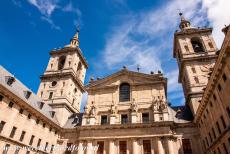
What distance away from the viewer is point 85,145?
105 feet

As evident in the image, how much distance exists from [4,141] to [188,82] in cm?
3138

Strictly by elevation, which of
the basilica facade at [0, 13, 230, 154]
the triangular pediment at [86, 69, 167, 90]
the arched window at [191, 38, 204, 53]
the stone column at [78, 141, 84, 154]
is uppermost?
the arched window at [191, 38, 204, 53]

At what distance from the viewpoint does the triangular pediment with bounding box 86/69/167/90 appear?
37.5 meters

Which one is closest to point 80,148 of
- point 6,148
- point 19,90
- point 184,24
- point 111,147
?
point 111,147

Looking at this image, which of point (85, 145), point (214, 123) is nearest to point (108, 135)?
point (85, 145)

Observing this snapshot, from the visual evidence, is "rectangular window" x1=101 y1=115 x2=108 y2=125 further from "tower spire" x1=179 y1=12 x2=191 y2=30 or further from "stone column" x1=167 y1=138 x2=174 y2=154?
"tower spire" x1=179 y1=12 x2=191 y2=30

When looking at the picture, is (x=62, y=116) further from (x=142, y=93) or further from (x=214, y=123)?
(x=214, y=123)

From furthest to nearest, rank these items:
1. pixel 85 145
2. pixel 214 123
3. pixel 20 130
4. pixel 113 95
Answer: pixel 113 95, pixel 85 145, pixel 20 130, pixel 214 123

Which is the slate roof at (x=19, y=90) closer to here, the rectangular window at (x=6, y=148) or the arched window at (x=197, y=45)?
the rectangular window at (x=6, y=148)

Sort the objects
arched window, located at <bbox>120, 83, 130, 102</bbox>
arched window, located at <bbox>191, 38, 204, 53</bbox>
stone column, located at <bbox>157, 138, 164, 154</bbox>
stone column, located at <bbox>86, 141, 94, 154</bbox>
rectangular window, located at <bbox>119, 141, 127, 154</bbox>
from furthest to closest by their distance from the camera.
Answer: arched window, located at <bbox>191, 38, 204, 53</bbox> < arched window, located at <bbox>120, 83, 130, 102</bbox> < stone column, located at <bbox>86, 141, 94, 154</bbox> < rectangular window, located at <bbox>119, 141, 127, 154</bbox> < stone column, located at <bbox>157, 138, 164, 154</bbox>

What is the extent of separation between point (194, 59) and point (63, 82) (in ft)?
93.5

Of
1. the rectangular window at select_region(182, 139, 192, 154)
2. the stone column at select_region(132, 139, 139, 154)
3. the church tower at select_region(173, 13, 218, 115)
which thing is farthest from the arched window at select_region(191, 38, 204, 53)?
the stone column at select_region(132, 139, 139, 154)

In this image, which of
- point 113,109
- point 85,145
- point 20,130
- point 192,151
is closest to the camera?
point 20,130

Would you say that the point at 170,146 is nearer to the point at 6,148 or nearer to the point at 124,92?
the point at 124,92
